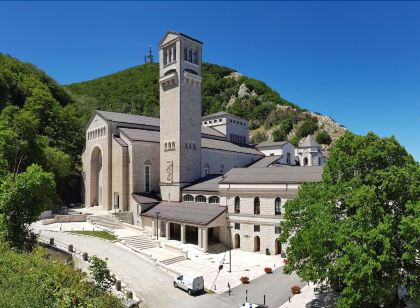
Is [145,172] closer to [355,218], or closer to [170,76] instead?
[170,76]

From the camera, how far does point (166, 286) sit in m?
26.8

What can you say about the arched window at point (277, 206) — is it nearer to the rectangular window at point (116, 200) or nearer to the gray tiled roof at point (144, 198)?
the gray tiled roof at point (144, 198)

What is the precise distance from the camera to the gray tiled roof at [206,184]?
139ft

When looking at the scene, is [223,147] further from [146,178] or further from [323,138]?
[323,138]

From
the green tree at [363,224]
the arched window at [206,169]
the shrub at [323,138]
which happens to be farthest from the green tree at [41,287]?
the shrub at [323,138]

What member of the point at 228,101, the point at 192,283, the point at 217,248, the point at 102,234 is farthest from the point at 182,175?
the point at 228,101

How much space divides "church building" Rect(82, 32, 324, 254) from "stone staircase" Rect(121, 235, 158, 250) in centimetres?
273


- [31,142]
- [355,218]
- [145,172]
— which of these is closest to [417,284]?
[355,218]

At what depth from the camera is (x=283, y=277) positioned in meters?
28.8

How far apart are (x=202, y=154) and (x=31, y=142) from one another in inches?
1003

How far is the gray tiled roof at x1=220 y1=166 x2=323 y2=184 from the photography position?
34.7 metres

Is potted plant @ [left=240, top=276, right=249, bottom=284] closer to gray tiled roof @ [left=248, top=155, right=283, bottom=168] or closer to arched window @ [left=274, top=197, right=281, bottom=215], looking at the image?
arched window @ [left=274, top=197, right=281, bottom=215]

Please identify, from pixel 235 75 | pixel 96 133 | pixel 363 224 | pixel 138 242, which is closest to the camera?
pixel 363 224

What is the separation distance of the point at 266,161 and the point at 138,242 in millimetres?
32625
